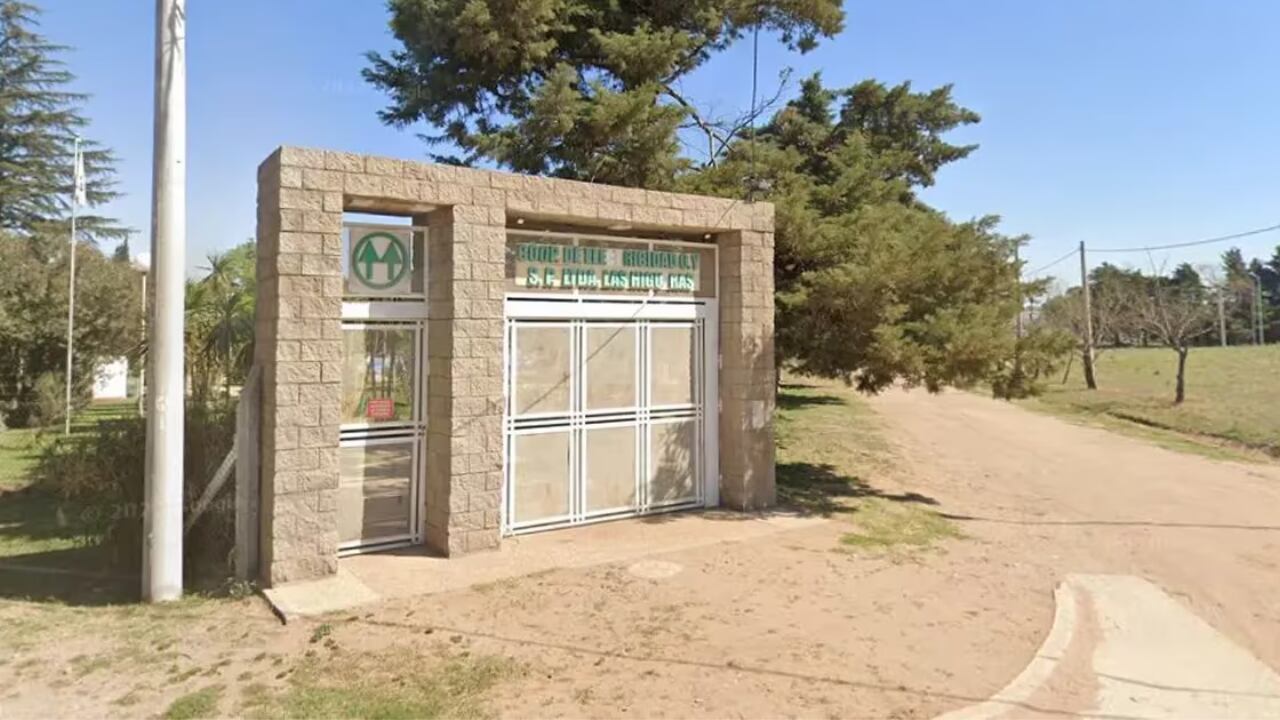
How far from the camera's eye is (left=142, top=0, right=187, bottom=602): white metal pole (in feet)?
19.2

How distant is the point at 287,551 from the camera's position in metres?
6.10

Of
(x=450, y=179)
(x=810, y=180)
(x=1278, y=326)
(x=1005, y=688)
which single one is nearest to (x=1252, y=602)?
(x=1005, y=688)

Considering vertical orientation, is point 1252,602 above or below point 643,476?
below

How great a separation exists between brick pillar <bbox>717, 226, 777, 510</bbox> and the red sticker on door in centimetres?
388

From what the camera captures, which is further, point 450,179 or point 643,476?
point 643,476

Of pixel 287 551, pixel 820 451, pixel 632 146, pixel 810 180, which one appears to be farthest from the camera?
pixel 820 451

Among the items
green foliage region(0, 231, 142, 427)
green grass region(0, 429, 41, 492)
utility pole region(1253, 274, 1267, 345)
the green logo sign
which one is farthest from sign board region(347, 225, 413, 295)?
utility pole region(1253, 274, 1267, 345)

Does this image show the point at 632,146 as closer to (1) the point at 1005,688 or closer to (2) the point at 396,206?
(2) the point at 396,206

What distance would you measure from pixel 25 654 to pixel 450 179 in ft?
15.3

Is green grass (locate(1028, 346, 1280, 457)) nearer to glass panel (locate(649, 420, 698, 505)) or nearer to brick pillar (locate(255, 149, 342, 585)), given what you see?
glass panel (locate(649, 420, 698, 505))

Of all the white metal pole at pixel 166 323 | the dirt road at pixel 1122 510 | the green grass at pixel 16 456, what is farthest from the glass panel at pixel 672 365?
the green grass at pixel 16 456

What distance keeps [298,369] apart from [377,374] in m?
0.98

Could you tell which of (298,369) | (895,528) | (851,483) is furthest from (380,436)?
(851,483)

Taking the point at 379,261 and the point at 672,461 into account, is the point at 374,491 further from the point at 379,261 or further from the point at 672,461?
the point at 672,461
